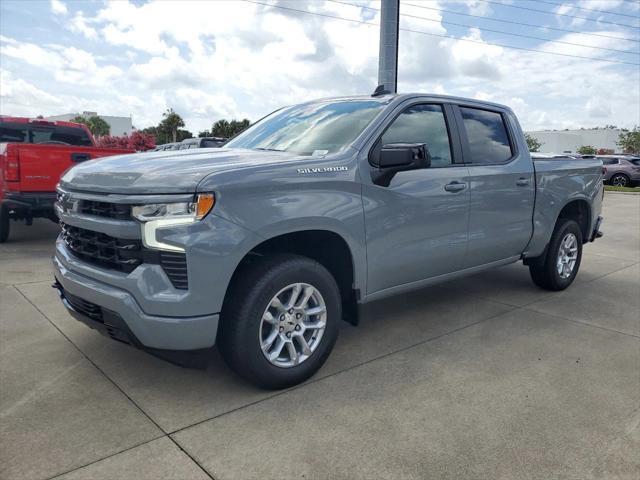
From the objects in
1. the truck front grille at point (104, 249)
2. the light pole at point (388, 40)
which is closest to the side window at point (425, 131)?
the truck front grille at point (104, 249)

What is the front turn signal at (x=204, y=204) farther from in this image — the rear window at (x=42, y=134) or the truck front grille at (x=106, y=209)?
the rear window at (x=42, y=134)

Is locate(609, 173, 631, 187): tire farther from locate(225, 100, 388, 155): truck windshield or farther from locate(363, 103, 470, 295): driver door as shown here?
locate(225, 100, 388, 155): truck windshield

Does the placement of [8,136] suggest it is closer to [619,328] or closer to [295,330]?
[295,330]

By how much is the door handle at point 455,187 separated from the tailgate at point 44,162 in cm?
543

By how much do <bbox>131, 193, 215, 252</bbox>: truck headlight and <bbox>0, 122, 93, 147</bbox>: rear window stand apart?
7480 millimetres

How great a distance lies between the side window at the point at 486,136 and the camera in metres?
4.55

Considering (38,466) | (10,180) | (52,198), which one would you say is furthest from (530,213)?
(10,180)

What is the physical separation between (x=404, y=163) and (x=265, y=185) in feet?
3.33

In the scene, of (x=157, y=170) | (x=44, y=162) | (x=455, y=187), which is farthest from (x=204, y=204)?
(x=44, y=162)

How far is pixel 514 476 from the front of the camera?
8.02 ft

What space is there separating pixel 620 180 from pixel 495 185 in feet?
80.8

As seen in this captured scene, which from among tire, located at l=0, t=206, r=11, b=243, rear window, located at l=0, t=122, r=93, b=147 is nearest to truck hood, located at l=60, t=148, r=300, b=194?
tire, located at l=0, t=206, r=11, b=243

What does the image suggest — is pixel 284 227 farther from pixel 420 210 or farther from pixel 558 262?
pixel 558 262

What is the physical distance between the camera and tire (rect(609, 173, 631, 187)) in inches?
989
